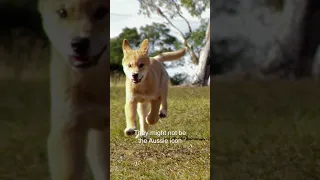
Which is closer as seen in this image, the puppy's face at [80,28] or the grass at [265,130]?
the puppy's face at [80,28]

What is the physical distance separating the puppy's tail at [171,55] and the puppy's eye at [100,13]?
0.62ft

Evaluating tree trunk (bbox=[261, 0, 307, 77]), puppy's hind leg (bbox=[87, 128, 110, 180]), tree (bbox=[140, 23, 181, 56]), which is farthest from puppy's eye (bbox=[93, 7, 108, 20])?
tree trunk (bbox=[261, 0, 307, 77])

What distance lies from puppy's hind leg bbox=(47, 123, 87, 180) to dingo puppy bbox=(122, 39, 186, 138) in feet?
0.46

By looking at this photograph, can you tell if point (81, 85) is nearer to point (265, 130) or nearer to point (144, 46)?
point (144, 46)

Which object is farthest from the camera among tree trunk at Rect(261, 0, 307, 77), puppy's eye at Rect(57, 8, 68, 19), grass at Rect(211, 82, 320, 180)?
tree trunk at Rect(261, 0, 307, 77)

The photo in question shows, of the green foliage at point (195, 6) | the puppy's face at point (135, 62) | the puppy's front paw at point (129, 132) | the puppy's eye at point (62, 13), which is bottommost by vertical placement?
the puppy's front paw at point (129, 132)

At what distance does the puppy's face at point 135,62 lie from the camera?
1255mm

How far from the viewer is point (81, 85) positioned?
1273 mm

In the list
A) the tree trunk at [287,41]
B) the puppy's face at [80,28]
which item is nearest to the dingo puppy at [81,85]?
the puppy's face at [80,28]

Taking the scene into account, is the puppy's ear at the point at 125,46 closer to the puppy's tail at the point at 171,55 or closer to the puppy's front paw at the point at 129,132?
the puppy's tail at the point at 171,55

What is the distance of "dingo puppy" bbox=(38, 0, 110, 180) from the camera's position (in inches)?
49.6

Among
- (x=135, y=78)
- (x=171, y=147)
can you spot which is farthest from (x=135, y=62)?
(x=171, y=147)

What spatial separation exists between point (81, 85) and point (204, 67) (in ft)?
1.17

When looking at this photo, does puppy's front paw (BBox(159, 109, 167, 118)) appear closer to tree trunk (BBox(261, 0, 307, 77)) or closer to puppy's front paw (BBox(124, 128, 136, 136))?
puppy's front paw (BBox(124, 128, 136, 136))
